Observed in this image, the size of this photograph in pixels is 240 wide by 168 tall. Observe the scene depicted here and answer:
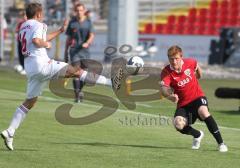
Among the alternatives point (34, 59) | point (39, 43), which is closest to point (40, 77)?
point (34, 59)

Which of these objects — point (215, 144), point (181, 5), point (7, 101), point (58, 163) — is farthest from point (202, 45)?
point (58, 163)

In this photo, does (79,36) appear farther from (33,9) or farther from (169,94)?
(169,94)

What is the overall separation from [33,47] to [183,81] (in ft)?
7.05

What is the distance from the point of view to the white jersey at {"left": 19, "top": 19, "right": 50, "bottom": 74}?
468 inches

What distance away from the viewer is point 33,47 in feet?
39.4

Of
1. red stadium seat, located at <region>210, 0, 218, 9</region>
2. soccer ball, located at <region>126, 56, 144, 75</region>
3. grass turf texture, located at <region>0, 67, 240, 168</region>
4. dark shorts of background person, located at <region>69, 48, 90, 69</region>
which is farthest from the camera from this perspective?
red stadium seat, located at <region>210, 0, 218, 9</region>

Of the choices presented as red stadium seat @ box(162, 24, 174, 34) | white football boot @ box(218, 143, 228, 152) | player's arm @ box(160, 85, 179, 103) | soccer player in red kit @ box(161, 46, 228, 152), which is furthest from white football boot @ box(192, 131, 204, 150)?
red stadium seat @ box(162, 24, 174, 34)

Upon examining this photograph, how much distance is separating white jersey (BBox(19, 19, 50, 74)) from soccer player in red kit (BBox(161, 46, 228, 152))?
1.72m

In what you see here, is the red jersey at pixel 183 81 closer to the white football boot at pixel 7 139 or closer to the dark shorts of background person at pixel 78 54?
the white football boot at pixel 7 139

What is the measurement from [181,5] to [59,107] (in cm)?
2141

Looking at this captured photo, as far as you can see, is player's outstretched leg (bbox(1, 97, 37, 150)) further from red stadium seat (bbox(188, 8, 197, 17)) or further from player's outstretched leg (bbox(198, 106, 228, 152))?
red stadium seat (bbox(188, 8, 197, 17))

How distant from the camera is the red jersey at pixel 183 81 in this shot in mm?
12039

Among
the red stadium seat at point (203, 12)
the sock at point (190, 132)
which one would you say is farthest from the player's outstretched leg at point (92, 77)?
the red stadium seat at point (203, 12)

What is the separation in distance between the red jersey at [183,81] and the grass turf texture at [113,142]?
0.72 meters
